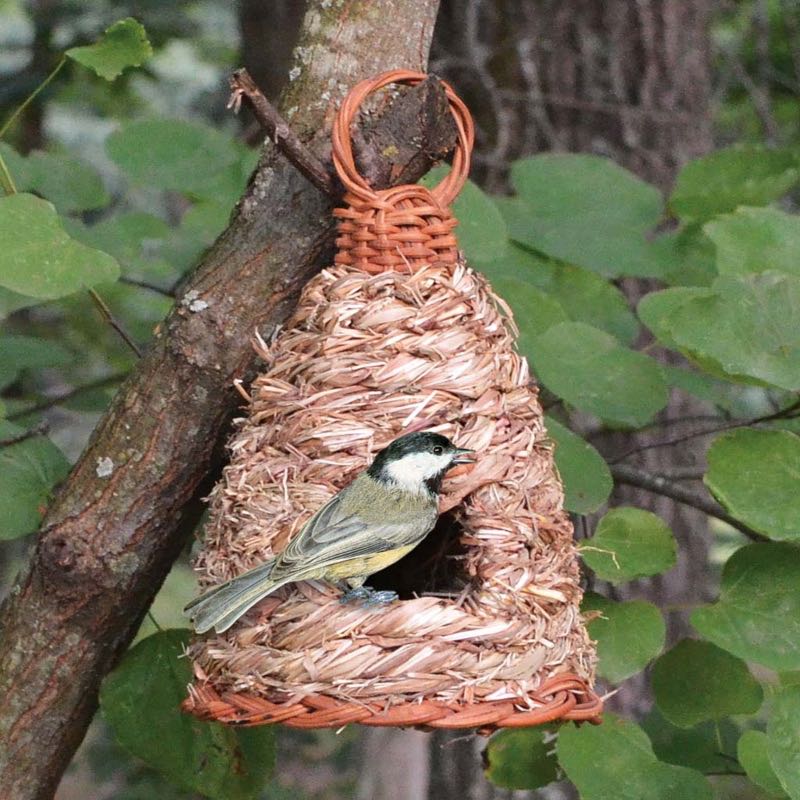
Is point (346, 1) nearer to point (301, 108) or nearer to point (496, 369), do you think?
point (301, 108)

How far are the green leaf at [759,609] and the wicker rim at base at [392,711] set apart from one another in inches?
11.2

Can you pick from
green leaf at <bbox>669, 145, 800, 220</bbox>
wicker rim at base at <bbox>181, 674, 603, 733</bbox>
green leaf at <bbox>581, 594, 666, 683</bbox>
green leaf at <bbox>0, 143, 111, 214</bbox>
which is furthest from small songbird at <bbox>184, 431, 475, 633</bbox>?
green leaf at <bbox>0, 143, 111, 214</bbox>

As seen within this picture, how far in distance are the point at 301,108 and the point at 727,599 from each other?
3.59 ft

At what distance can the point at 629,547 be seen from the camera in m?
1.91

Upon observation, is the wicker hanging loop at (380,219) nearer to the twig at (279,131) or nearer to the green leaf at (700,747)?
the twig at (279,131)

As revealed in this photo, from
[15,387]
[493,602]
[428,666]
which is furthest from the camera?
[15,387]

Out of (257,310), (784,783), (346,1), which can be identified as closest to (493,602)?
(784,783)

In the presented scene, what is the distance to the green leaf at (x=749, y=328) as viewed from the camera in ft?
5.93

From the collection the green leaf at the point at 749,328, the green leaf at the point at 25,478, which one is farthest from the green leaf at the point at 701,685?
the green leaf at the point at 25,478

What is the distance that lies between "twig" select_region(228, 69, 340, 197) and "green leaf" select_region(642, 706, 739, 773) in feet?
4.12

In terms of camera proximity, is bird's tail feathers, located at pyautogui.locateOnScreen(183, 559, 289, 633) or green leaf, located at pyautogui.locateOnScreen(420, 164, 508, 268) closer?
bird's tail feathers, located at pyautogui.locateOnScreen(183, 559, 289, 633)

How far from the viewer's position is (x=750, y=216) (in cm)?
211

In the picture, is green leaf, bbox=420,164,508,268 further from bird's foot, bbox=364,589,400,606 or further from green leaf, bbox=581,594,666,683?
bird's foot, bbox=364,589,400,606

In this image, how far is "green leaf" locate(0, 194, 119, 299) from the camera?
5.93 feet
